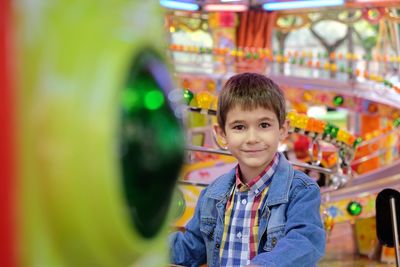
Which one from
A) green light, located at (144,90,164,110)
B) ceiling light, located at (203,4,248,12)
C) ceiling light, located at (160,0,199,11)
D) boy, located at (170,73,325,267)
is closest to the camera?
green light, located at (144,90,164,110)

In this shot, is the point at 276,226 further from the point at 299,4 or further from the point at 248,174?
the point at 299,4

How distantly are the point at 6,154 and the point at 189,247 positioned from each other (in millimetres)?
1190

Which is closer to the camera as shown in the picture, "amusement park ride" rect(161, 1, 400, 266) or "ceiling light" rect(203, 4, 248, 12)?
"amusement park ride" rect(161, 1, 400, 266)

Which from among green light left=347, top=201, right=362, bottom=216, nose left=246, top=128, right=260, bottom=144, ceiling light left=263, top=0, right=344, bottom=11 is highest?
ceiling light left=263, top=0, right=344, bottom=11

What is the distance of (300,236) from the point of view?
4.58ft

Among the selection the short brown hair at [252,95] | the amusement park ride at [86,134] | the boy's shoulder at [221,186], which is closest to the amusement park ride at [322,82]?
the boy's shoulder at [221,186]

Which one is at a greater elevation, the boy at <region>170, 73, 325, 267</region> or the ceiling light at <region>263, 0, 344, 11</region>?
the ceiling light at <region>263, 0, 344, 11</region>

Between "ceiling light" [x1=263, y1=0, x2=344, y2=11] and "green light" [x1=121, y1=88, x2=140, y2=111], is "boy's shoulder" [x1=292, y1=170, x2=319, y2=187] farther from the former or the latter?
"ceiling light" [x1=263, y1=0, x2=344, y2=11]

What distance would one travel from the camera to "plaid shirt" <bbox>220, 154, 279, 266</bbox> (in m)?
1.54

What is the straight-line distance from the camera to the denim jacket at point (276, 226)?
1.37 metres

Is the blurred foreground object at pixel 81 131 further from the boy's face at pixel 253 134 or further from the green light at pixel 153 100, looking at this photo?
the boy's face at pixel 253 134

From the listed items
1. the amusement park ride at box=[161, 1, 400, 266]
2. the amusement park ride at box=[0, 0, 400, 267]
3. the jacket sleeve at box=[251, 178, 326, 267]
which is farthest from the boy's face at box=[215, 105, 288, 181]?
the amusement park ride at box=[161, 1, 400, 266]

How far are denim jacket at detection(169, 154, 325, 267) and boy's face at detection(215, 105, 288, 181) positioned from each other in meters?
0.07

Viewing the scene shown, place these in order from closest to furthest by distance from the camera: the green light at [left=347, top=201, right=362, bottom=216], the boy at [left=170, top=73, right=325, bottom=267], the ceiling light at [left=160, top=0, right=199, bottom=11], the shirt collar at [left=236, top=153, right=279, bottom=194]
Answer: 1. the boy at [left=170, top=73, right=325, bottom=267]
2. the shirt collar at [left=236, top=153, right=279, bottom=194]
3. the green light at [left=347, top=201, right=362, bottom=216]
4. the ceiling light at [left=160, top=0, right=199, bottom=11]
